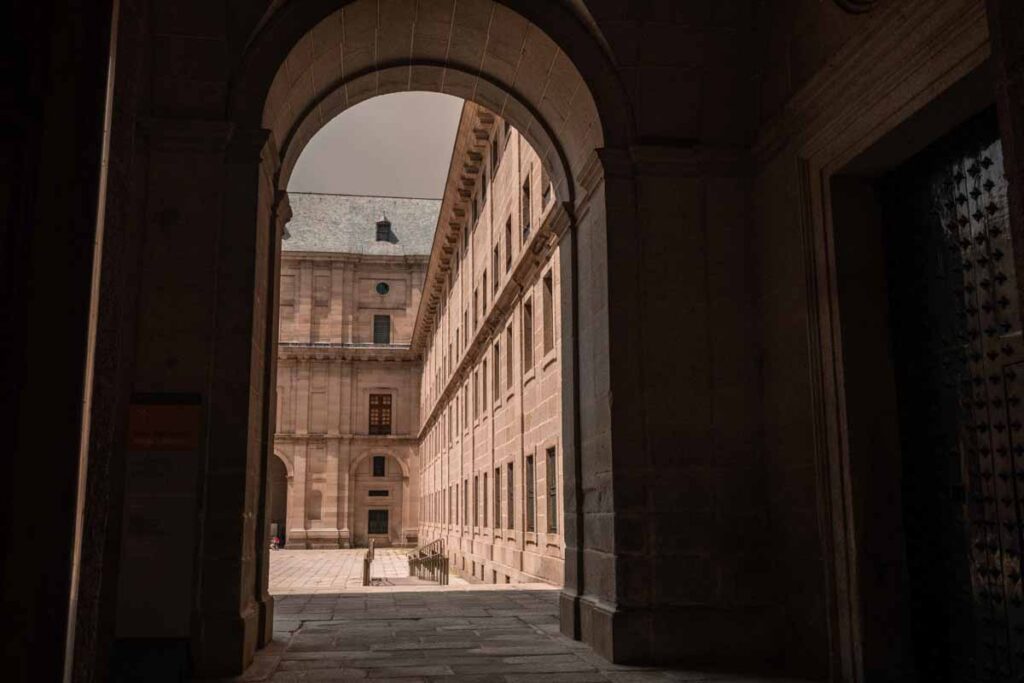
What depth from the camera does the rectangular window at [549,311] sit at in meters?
18.3

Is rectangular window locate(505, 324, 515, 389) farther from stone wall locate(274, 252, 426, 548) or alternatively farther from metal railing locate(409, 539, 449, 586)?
stone wall locate(274, 252, 426, 548)

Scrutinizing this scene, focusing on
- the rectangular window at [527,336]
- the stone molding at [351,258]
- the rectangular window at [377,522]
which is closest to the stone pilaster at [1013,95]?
the rectangular window at [527,336]

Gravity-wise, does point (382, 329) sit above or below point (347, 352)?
above

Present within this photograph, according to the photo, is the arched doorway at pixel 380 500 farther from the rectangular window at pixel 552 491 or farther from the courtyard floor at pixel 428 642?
the courtyard floor at pixel 428 642

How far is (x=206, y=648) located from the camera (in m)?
6.93

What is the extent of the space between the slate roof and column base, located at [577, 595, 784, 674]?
4997 centimetres

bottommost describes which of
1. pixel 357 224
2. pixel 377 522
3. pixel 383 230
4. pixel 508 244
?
pixel 377 522

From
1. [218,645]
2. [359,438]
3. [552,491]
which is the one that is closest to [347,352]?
[359,438]

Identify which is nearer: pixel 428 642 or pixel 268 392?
pixel 428 642

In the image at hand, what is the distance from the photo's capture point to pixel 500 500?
25.0 meters

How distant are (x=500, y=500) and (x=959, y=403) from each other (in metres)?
19.6

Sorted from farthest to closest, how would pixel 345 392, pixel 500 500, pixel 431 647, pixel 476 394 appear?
pixel 345 392 → pixel 476 394 → pixel 500 500 → pixel 431 647

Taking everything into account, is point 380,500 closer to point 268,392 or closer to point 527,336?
point 527,336

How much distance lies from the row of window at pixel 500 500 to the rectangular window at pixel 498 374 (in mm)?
2032
